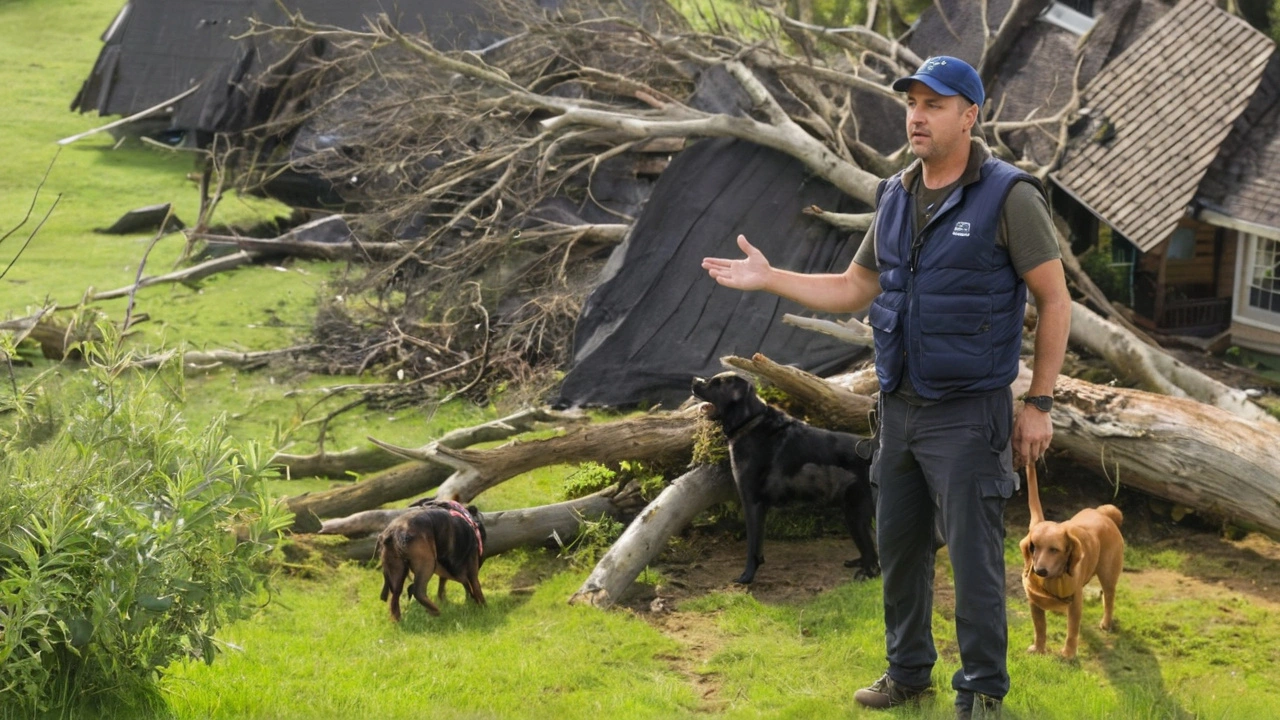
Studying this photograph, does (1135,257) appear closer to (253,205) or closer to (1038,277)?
(1038,277)

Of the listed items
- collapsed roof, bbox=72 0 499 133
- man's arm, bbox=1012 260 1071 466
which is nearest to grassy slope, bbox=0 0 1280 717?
man's arm, bbox=1012 260 1071 466

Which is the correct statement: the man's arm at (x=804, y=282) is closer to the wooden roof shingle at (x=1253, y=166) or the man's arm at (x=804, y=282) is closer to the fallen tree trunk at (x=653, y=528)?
the fallen tree trunk at (x=653, y=528)

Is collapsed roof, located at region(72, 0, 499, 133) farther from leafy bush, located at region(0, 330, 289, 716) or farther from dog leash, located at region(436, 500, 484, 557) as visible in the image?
leafy bush, located at region(0, 330, 289, 716)

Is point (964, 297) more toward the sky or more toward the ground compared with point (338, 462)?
more toward the sky

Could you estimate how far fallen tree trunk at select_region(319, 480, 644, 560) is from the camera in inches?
316

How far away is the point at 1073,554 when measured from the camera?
5.95 meters

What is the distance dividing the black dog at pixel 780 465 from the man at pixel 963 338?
97.4 inches

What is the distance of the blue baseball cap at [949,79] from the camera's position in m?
4.66

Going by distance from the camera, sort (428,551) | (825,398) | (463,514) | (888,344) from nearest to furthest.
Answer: (888,344), (428,551), (463,514), (825,398)

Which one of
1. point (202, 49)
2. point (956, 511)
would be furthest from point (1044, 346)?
point (202, 49)

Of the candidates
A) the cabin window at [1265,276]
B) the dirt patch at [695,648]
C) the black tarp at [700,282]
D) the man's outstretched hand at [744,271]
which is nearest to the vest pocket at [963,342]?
the man's outstretched hand at [744,271]

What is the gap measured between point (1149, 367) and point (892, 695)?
6052 mm

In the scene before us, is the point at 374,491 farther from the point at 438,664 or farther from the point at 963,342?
the point at 963,342

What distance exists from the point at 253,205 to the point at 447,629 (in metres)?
15.7
